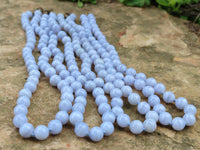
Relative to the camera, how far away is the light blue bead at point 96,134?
1.38 meters

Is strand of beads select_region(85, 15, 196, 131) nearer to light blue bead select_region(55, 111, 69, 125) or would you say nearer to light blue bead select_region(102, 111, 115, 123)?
light blue bead select_region(102, 111, 115, 123)

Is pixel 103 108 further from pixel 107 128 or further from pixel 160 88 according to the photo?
pixel 160 88

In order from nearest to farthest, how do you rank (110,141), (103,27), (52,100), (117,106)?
1. (110,141)
2. (117,106)
3. (52,100)
4. (103,27)

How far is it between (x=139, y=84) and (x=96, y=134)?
0.56 metres

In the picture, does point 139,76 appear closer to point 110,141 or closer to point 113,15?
point 110,141

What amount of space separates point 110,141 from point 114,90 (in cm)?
38

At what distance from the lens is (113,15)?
2916 millimetres

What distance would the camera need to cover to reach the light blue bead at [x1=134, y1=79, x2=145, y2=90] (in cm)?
179

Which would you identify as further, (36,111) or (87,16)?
(87,16)

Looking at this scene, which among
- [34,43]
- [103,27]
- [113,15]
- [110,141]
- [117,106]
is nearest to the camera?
[110,141]

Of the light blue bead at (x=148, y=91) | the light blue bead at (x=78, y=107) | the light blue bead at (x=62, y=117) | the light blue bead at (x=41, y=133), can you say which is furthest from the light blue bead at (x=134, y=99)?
Result: the light blue bead at (x=41, y=133)

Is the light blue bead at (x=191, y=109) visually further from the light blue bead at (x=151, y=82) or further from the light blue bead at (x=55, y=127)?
the light blue bead at (x=55, y=127)

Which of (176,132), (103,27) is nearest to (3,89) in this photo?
(176,132)

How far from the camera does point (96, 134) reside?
1375 mm
